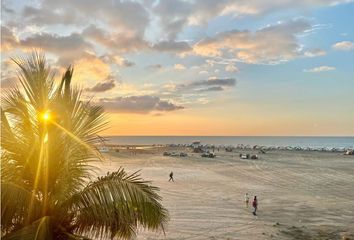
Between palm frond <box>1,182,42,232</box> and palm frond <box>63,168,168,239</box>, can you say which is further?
palm frond <box>63,168,168,239</box>

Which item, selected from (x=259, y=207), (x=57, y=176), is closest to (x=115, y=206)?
(x=57, y=176)

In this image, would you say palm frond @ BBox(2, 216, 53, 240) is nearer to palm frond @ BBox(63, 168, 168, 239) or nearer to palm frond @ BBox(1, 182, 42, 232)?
palm frond @ BBox(1, 182, 42, 232)

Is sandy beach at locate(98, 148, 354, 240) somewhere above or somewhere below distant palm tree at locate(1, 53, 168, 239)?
below

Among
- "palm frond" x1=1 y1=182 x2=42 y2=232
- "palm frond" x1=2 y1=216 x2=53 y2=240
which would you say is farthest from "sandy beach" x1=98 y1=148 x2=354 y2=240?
"palm frond" x1=2 y1=216 x2=53 y2=240

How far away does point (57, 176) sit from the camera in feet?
19.7

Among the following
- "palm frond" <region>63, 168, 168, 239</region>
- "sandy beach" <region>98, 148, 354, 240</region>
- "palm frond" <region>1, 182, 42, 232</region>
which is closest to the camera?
"palm frond" <region>1, 182, 42, 232</region>

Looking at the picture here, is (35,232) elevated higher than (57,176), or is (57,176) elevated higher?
(57,176)

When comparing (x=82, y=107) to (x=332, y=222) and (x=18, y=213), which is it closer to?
(x=18, y=213)

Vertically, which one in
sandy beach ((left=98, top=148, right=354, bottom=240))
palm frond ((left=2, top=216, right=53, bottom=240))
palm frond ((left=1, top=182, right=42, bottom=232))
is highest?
palm frond ((left=1, top=182, right=42, bottom=232))

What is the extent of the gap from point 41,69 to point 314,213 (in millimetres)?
27349

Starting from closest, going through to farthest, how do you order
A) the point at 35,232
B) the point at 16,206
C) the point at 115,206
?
the point at 35,232 < the point at 16,206 < the point at 115,206

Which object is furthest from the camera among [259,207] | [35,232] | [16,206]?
[259,207]

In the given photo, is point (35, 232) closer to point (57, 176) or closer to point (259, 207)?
point (57, 176)

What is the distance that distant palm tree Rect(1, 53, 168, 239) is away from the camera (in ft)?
18.7
